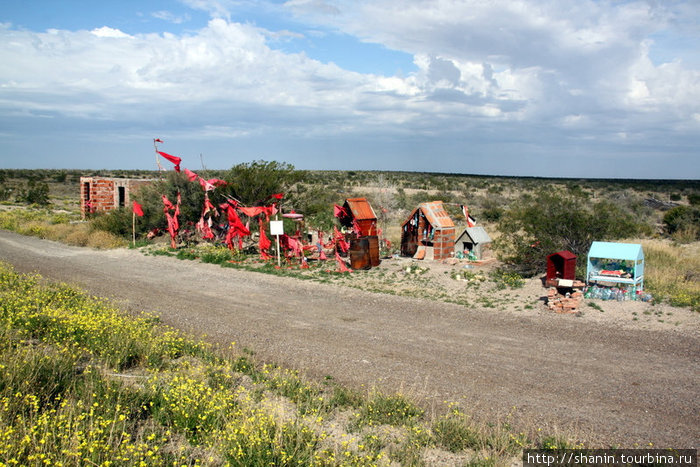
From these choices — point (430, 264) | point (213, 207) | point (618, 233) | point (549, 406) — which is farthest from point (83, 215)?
point (549, 406)

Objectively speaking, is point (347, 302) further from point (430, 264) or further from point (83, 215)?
point (83, 215)

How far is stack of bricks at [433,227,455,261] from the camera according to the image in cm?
1636

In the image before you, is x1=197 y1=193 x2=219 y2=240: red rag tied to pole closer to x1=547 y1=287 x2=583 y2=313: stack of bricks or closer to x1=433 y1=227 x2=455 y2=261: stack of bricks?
x1=433 y1=227 x2=455 y2=261: stack of bricks

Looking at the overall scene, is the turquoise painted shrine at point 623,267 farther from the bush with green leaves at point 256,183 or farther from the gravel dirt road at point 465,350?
the bush with green leaves at point 256,183

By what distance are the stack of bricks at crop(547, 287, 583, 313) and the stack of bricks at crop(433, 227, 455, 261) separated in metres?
5.50

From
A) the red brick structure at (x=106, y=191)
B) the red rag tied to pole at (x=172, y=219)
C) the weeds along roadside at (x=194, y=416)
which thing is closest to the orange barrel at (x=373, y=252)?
the red rag tied to pole at (x=172, y=219)

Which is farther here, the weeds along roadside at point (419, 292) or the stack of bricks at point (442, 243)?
the stack of bricks at point (442, 243)

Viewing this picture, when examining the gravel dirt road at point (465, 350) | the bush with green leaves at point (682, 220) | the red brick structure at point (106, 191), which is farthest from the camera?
the red brick structure at point (106, 191)

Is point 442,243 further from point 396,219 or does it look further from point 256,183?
point 396,219

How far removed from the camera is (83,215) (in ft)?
93.1

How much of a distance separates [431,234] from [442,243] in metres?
0.43

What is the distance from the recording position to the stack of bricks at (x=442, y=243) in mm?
16359

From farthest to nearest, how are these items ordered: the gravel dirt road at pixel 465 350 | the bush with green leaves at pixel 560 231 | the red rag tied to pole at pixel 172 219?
the red rag tied to pole at pixel 172 219
the bush with green leaves at pixel 560 231
the gravel dirt road at pixel 465 350

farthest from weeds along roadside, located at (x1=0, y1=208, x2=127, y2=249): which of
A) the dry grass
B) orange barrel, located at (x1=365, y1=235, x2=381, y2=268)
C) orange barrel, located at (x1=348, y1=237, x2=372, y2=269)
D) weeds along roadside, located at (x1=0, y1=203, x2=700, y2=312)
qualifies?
the dry grass
